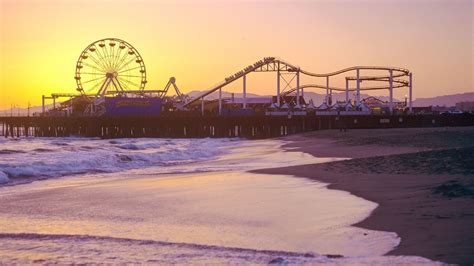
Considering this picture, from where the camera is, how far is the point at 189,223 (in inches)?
324

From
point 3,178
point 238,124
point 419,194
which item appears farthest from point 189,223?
point 238,124

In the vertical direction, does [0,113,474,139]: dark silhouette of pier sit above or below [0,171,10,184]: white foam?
above

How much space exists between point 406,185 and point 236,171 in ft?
22.9

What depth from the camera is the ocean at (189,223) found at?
621 cm

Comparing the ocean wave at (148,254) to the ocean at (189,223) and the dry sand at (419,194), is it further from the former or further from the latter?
the dry sand at (419,194)

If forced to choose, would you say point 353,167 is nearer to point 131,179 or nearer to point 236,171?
point 236,171

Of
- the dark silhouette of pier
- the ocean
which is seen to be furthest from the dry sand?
the dark silhouette of pier

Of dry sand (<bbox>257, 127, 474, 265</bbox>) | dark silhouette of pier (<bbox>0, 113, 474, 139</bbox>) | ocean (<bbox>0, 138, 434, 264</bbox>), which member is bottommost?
ocean (<bbox>0, 138, 434, 264</bbox>)

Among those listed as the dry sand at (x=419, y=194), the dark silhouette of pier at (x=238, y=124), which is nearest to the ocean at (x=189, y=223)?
the dry sand at (x=419, y=194)

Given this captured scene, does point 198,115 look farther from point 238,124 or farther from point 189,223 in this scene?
point 189,223

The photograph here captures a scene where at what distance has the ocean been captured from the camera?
20.4 ft

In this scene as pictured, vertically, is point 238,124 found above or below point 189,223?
above

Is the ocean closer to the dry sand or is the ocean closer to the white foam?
the dry sand

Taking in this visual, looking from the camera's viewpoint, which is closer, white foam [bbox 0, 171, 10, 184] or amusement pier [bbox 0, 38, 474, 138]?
white foam [bbox 0, 171, 10, 184]
